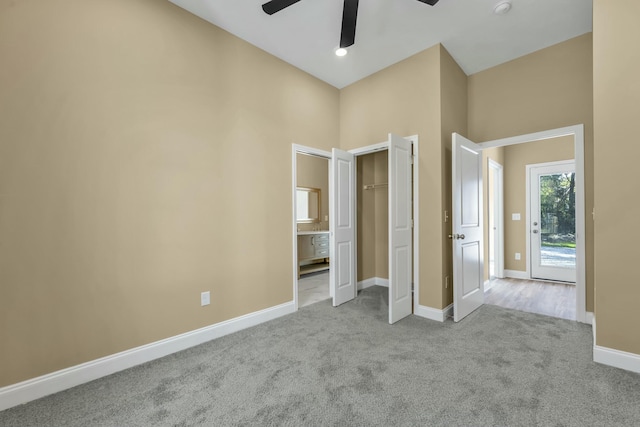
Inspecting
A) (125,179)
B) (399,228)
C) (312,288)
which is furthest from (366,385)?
(312,288)

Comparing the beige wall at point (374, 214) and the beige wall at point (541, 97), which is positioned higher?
the beige wall at point (541, 97)

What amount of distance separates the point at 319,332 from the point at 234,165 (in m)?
1.94

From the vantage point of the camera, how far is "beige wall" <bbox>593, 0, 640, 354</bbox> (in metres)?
2.02

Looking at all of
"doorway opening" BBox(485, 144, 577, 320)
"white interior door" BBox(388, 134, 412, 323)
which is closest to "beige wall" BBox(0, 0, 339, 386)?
"white interior door" BBox(388, 134, 412, 323)

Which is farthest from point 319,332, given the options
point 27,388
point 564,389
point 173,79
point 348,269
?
point 173,79

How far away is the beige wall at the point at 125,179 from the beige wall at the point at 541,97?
9.05ft

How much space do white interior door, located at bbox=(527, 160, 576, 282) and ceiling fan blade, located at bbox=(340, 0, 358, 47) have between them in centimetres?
451

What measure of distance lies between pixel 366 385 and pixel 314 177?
4.81 metres

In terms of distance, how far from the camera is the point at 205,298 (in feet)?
8.75

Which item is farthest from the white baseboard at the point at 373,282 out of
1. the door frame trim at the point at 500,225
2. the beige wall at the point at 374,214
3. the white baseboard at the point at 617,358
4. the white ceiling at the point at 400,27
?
the white ceiling at the point at 400,27

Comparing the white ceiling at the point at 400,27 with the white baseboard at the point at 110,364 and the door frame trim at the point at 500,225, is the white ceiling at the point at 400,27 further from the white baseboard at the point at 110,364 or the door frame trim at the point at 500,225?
the white baseboard at the point at 110,364

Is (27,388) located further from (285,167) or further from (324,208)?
(324,208)

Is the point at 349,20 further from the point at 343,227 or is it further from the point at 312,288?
the point at 312,288

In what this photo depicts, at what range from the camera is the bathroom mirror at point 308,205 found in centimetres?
604
